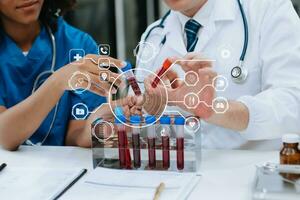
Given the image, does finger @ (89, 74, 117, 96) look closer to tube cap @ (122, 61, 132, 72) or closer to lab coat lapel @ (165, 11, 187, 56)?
tube cap @ (122, 61, 132, 72)

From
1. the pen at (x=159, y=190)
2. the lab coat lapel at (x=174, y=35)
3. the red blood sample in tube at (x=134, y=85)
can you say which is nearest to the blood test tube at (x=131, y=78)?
the red blood sample in tube at (x=134, y=85)

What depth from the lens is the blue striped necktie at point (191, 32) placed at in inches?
39.0

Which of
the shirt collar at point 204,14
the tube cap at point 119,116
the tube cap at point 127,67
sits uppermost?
the shirt collar at point 204,14

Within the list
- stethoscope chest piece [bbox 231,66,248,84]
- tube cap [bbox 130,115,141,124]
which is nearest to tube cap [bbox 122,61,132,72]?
tube cap [bbox 130,115,141,124]

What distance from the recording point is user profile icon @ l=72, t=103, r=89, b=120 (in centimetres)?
102

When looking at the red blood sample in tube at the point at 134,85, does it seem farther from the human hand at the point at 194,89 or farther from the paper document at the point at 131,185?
the paper document at the point at 131,185

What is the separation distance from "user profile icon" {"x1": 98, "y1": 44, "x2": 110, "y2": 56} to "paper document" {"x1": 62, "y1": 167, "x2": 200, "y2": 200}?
0.23 m

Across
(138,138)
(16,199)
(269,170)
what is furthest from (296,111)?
(16,199)

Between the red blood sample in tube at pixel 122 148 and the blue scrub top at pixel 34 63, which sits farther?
the blue scrub top at pixel 34 63
